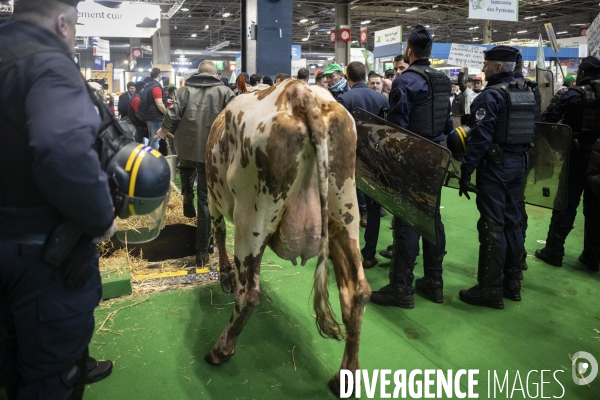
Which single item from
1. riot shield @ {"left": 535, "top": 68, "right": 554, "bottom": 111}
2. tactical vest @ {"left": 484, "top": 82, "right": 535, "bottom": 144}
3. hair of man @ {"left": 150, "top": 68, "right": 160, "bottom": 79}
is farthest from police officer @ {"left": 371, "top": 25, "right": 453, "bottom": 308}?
hair of man @ {"left": 150, "top": 68, "right": 160, "bottom": 79}

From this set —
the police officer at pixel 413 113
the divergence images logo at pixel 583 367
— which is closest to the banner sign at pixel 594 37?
the police officer at pixel 413 113

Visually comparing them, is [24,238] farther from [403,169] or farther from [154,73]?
[154,73]

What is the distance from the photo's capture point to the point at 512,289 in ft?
14.1

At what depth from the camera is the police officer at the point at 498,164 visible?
3.89 m

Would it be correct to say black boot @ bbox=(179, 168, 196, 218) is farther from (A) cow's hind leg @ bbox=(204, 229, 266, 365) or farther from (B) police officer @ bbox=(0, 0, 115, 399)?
(B) police officer @ bbox=(0, 0, 115, 399)

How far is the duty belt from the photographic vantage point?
71.1 inches

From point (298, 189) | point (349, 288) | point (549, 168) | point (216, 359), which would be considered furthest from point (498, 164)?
point (216, 359)

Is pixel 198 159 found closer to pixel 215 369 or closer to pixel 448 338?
pixel 215 369

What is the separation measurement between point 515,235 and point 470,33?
3608 cm

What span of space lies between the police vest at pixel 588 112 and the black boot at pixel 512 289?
6.27 ft

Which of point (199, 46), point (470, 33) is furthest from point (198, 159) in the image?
point (199, 46)

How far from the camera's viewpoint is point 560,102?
506 cm

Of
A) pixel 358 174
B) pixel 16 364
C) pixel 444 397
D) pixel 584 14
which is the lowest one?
pixel 444 397

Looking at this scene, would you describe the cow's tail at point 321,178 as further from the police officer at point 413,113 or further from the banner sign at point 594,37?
the banner sign at point 594,37
